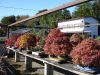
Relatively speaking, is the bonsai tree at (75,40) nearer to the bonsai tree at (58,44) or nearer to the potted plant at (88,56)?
the bonsai tree at (58,44)

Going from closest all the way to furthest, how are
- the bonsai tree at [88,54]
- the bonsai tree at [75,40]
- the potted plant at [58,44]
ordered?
the bonsai tree at [88,54] < the potted plant at [58,44] < the bonsai tree at [75,40]

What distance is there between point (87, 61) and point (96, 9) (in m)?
44.6

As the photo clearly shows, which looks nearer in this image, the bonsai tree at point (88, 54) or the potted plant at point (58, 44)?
the bonsai tree at point (88, 54)

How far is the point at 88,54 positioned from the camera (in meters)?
5.89

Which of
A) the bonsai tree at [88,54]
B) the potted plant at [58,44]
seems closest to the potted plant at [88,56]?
the bonsai tree at [88,54]

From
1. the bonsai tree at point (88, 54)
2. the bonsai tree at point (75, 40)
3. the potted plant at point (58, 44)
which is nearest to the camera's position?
the bonsai tree at point (88, 54)

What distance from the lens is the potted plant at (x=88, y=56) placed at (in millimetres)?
5832

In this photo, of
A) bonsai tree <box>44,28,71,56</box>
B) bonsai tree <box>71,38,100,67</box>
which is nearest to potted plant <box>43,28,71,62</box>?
bonsai tree <box>44,28,71,56</box>

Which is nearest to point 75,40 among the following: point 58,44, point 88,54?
point 58,44

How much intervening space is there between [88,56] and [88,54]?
37 millimetres

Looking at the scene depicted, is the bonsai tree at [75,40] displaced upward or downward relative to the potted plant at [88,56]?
upward

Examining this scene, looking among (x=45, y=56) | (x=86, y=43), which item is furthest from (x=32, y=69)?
(x=86, y=43)

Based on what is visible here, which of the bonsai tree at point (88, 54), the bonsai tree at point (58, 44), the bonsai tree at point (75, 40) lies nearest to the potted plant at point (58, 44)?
the bonsai tree at point (58, 44)

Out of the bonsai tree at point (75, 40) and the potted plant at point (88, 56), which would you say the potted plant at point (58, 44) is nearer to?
the bonsai tree at point (75, 40)
